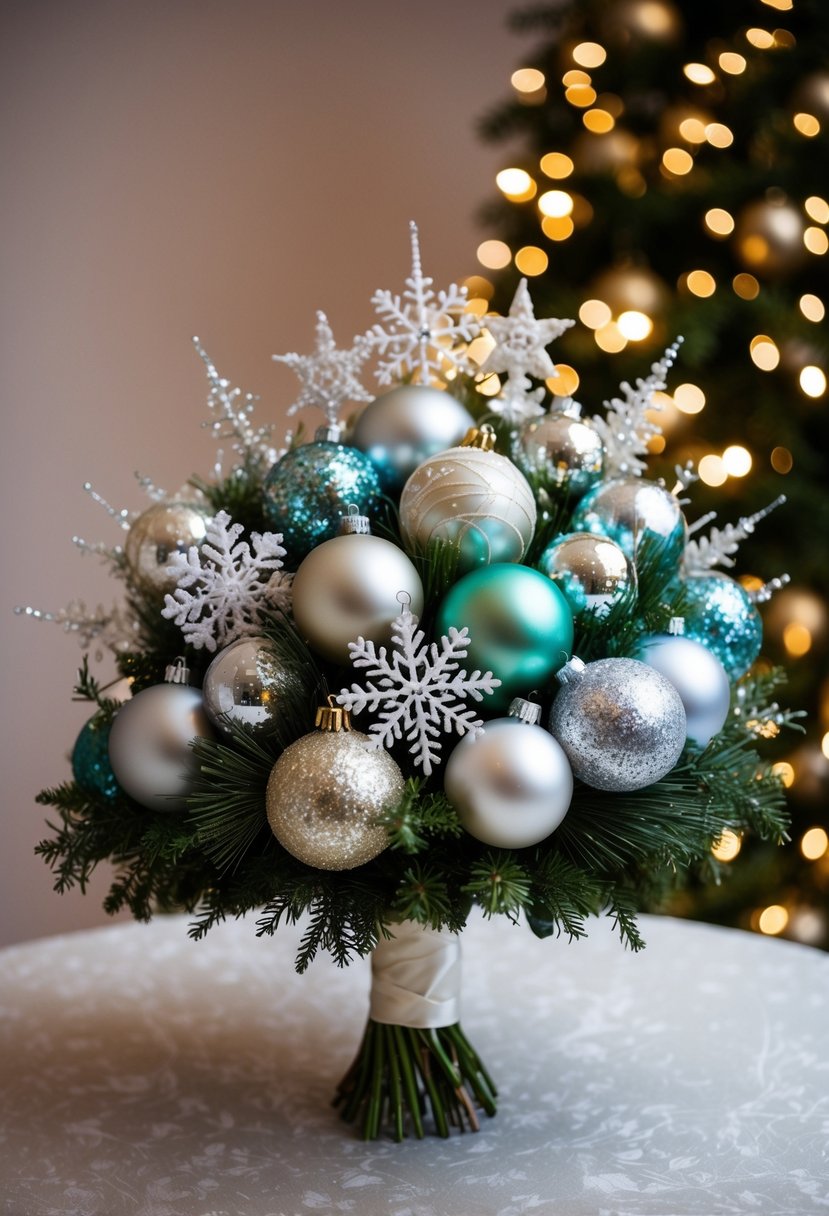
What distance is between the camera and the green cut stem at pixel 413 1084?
2.82ft

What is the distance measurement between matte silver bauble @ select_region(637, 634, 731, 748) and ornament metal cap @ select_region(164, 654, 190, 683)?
342 millimetres

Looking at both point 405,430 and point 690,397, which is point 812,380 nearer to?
point 690,397

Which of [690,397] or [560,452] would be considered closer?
[560,452]

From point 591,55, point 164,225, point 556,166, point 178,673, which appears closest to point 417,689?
point 178,673

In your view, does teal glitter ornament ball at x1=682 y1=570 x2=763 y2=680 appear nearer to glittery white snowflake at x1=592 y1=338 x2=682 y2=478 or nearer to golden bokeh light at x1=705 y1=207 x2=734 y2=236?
glittery white snowflake at x1=592 y1=338 x2=682 y2=478

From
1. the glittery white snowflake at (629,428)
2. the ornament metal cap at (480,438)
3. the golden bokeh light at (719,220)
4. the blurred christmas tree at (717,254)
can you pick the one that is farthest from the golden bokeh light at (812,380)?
the ornament metal cap at (480,438)

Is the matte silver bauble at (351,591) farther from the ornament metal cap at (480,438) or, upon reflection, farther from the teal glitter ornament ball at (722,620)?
the teal glitter ornament ball at (722,620)

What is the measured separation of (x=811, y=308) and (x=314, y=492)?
4.03 ft

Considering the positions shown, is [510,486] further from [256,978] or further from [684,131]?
[684,131]

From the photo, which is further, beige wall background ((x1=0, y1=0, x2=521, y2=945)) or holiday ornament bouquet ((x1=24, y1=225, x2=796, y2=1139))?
beige wall background ((x1=0, y1=0, x2=521, y2=945))

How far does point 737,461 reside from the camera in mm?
1754

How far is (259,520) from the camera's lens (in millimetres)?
954

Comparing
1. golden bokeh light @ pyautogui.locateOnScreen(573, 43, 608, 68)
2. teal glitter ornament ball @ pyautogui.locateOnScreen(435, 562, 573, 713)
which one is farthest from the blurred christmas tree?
teal glitter ornament ball @ pyautogui.locateOnScreen(435, 562, 573, 713)

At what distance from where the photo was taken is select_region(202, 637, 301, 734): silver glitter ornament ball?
0.79m
